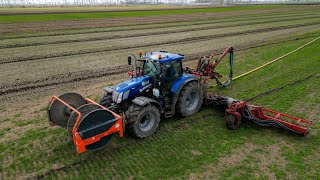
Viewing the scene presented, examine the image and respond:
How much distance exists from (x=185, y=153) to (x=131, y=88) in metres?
2.32

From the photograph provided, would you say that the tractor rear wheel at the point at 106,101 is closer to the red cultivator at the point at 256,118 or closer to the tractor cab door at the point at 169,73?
the tractor cab door at the point at 169,73

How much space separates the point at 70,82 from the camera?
1235 cm

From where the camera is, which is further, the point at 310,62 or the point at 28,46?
the point at 28,46

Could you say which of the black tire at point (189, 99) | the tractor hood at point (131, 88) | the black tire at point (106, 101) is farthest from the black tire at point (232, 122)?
the black tire at point (106, 101)

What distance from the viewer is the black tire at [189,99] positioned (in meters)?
8.31

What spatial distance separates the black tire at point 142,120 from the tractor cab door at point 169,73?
103cm

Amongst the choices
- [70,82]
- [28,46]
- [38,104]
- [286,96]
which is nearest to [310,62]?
[286,96]

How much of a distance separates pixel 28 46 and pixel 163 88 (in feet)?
48.9

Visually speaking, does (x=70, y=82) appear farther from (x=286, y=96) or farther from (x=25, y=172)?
(x=286, y=96)

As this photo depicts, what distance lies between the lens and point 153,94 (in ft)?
25.9

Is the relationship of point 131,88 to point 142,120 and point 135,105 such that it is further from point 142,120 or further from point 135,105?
point 142,120

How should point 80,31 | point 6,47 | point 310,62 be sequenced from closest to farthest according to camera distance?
point 310,62
point 6,47
point 80,31

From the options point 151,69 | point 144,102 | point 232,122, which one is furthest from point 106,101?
point 232,122

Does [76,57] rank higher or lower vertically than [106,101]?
higher
